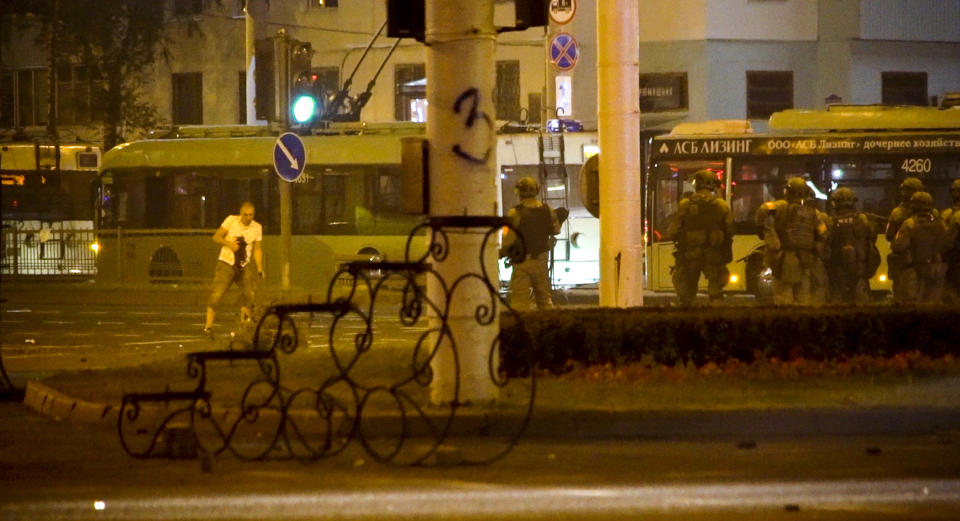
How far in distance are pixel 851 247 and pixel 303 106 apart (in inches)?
→ 316

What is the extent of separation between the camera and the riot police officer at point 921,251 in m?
16.4

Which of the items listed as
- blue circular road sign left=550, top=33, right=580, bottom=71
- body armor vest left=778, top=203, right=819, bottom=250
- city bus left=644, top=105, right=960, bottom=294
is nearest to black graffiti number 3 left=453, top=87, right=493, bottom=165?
body armor vest left=778, top=203, right=819, bottom=250

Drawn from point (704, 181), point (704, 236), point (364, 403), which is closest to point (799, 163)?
point (704, 181)

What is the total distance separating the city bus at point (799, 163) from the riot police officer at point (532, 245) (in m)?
8.01

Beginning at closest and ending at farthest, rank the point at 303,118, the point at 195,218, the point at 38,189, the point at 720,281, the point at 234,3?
the point at 720,281 < the point at 303,118 < the point at 195,218 < the point at 38,189 < the point at 234,3

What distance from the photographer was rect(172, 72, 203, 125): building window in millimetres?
41000

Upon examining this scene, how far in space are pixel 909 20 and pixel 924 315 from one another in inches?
985

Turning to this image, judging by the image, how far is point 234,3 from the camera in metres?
40.0

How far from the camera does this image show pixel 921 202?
643 inches

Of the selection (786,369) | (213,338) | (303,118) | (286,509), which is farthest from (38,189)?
(286,509)

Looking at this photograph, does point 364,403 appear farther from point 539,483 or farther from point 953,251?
point 953,251

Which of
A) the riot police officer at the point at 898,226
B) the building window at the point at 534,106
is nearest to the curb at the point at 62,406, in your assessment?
the riot police officer at the point at 898,226

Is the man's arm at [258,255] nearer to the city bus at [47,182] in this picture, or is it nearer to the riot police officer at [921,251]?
the riot police officer at [921,251]

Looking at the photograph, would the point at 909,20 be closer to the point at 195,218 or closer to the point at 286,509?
the point at 195,218
